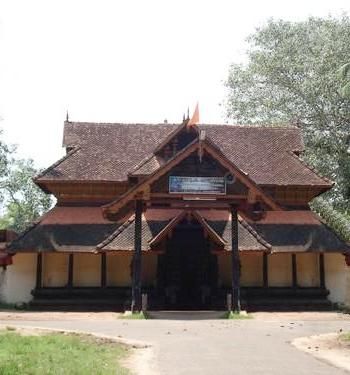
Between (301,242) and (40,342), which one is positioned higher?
(301,242)

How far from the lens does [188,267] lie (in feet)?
82.0

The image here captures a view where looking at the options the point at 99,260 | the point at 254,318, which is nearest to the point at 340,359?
the point at 254,318

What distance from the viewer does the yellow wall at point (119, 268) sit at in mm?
25531

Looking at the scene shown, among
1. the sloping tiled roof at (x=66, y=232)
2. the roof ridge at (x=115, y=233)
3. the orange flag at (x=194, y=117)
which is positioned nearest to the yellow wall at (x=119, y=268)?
the sloping tiled roof at (x=66, y=232)

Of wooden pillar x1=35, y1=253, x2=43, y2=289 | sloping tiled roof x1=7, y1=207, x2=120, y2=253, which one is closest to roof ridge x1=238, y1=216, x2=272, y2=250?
sloping tiled roof x1=7, y1=207, x2=120, y2=253

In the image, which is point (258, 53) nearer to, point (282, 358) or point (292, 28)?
point (292, 28)

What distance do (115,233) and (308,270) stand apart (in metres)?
8.72

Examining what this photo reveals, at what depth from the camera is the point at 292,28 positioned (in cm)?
4012

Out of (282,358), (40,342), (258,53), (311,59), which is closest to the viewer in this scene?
(282,358)

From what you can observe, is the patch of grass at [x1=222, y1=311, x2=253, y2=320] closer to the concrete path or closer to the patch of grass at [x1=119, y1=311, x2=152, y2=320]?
the concrete path

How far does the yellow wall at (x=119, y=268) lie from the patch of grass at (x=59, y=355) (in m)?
11.4

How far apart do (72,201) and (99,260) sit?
3294 mm

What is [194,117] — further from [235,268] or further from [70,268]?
[70,268]

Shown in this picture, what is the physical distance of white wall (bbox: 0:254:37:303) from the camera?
2553 cm
